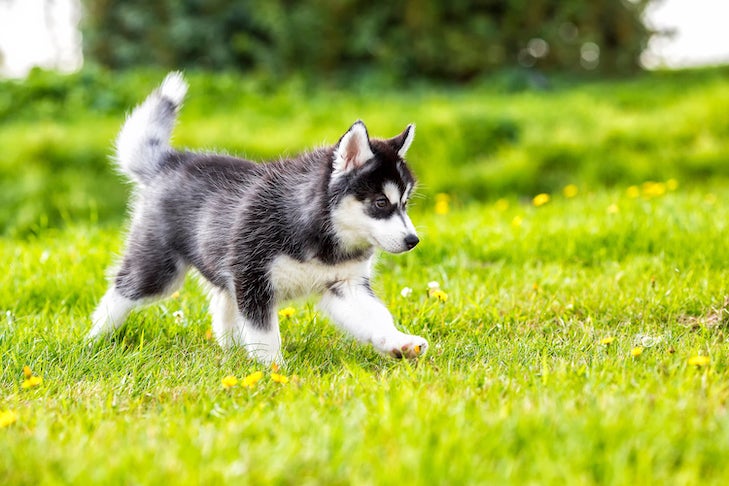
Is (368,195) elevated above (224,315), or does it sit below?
above

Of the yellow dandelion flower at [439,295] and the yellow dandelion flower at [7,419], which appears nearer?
the yellow dandelion flower at [7,419]

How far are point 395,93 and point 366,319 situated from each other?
384 inches

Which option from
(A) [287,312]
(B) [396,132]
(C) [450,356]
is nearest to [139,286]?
(A) [287,312]

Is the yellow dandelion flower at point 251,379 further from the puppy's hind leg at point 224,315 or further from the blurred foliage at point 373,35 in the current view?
the blurred foliage at point 373,35

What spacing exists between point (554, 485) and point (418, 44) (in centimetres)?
1225

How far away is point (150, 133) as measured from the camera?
4570mm

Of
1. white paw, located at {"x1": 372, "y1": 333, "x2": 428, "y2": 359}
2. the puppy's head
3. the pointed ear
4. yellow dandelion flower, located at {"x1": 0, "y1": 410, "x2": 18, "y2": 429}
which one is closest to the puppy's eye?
the puppy's head

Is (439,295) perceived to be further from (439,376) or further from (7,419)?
(7,419)

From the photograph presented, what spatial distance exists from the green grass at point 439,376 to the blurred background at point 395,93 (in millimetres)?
1469

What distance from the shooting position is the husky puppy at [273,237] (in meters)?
3.67

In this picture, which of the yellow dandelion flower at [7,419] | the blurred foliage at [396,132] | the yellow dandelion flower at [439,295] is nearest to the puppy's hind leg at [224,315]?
the yellow dandelion flower at [439,295]

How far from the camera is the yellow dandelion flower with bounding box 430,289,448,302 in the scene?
4207 mm

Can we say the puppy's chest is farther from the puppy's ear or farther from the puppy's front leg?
the puppy's ear

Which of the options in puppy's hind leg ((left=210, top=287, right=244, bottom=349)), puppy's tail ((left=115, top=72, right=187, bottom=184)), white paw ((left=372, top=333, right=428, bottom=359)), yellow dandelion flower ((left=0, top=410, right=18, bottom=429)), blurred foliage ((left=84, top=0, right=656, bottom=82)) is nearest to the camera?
yellow dandelion flower ((left=0, top=410, right=18, bottom=429))
